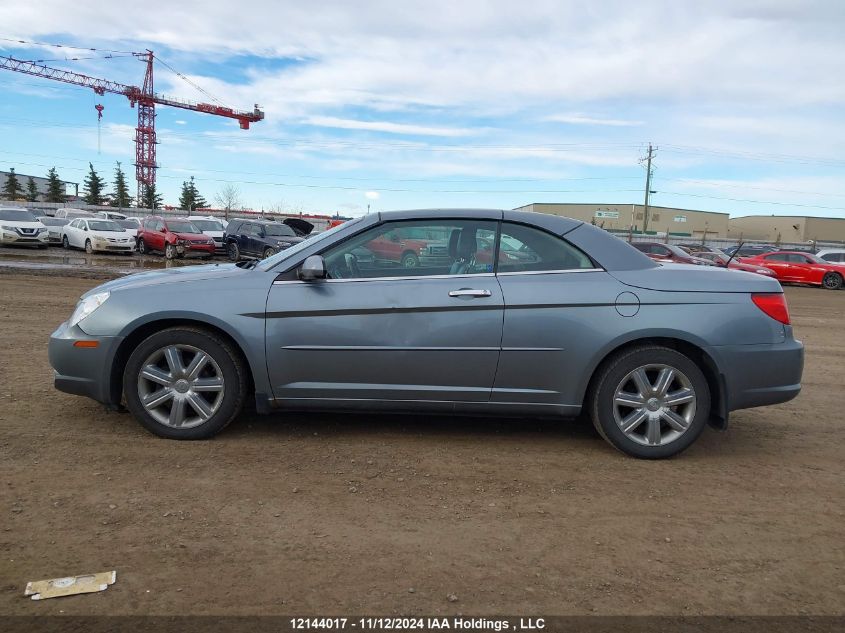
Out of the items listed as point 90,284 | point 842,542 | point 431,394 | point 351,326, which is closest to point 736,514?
point 842,542

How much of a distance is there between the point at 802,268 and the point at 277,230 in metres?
20.0

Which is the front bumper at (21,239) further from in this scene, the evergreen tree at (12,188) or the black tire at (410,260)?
the evergreen tree at (12,188)

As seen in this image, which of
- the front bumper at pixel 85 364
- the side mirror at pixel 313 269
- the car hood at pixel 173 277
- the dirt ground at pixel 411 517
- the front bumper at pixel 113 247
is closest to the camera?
the dirt ground at pixel 411 517

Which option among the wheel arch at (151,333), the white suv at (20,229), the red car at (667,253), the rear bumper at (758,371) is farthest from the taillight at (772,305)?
the white suv at (20,229)

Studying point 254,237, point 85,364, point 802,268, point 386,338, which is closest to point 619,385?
point 386,338

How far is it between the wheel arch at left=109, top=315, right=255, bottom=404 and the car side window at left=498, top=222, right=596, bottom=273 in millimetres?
1774

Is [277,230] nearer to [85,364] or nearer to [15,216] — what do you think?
[15,216]

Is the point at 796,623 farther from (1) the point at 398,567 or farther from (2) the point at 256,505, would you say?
(2) the point at 256,505

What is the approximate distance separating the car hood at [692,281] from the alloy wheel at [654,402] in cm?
52

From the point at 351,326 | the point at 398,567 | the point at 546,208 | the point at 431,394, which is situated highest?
the point at 546,208

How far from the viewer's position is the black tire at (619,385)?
162 inches

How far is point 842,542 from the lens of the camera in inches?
125

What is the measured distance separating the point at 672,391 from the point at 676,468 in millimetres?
483

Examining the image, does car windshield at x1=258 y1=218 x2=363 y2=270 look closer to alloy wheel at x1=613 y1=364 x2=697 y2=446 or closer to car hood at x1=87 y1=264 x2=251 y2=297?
car hood at x1=87 y1=264 x2=251 y2=297
